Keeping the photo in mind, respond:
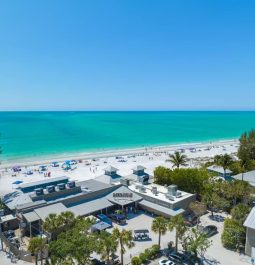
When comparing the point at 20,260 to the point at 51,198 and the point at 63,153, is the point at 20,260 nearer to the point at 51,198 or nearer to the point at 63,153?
the point at 51,198

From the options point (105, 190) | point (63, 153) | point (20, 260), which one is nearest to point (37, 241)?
point (20, 260)

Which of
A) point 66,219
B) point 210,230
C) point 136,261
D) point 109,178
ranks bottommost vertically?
point 210,230

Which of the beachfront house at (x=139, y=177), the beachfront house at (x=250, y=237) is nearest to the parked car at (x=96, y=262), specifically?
the beachfront house at (x=250, y=237)

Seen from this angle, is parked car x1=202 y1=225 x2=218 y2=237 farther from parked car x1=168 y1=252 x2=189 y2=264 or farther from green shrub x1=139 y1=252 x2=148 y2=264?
green shrub x1=139 y1=252 x2=148 y2=264

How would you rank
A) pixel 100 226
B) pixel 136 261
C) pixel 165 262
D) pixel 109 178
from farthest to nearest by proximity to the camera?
pixel 109 178 → pixel 100 226 → pixel 165 262 → pixel 136 261

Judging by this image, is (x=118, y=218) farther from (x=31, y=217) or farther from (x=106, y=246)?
(x=106, y=246)

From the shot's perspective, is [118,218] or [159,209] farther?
[159,209]

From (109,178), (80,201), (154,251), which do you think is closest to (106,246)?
(154,251)
